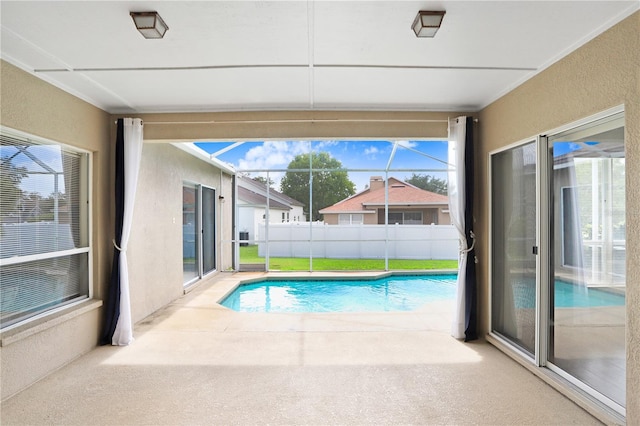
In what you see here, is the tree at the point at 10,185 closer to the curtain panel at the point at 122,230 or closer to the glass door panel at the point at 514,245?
the curtain panel at the point at 122,230

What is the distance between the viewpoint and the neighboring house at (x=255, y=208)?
36.2ft

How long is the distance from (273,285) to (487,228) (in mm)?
5378

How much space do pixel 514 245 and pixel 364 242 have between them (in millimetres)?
8577

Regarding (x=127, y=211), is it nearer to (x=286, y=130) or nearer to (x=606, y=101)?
(x=286, y=130)

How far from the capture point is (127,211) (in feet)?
12.9

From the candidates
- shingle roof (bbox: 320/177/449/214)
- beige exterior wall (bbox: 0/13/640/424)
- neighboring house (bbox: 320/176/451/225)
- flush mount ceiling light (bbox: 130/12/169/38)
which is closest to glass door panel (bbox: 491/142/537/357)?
beige exterior wall (bbox: 0/13/640/424)

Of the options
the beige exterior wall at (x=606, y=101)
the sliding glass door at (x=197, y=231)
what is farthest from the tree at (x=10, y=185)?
the beige exterior wall at (x=606, y=101)

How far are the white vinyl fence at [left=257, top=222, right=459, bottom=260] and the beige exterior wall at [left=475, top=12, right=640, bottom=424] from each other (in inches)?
316

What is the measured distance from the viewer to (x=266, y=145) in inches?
773

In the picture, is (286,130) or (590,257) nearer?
(590,257)

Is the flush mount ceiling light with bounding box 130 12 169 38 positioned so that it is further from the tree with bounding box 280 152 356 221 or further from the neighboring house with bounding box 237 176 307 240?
the tree with bounding box 280 152 356 221

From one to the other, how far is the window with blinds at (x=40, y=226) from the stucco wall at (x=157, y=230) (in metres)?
0.81

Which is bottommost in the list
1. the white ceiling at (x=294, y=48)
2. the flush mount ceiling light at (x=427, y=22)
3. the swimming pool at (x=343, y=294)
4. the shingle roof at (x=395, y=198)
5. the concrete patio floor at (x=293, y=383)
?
the swimming pool at (x=343, y=294)

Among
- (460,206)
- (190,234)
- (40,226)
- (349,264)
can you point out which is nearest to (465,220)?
(460,206)
